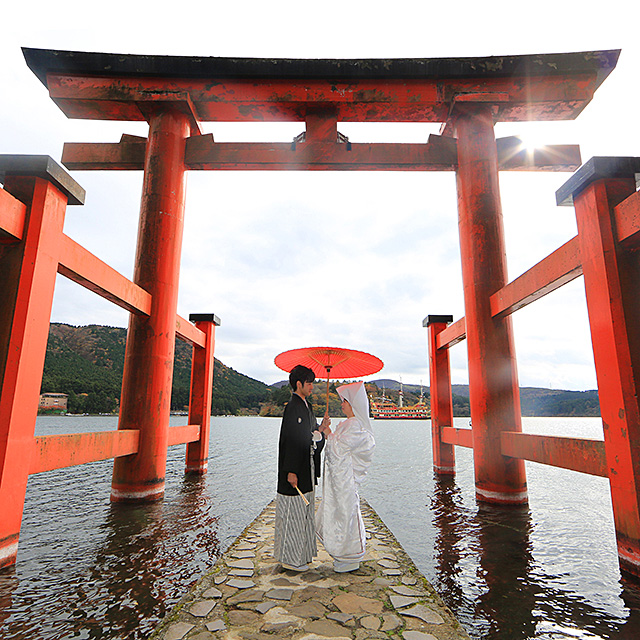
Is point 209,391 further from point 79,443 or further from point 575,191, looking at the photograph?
point 575,191

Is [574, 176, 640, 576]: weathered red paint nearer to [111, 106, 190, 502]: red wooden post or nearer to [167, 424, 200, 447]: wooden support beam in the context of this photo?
[111, 106, 190, 502]: red wooden post

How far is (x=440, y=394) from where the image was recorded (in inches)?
494

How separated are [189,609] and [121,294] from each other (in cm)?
586

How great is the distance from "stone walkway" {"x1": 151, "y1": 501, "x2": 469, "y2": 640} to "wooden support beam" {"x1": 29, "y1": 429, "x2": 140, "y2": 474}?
2.98 meters

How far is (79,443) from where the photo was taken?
6461mm

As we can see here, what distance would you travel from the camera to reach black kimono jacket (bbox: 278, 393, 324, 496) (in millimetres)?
4562

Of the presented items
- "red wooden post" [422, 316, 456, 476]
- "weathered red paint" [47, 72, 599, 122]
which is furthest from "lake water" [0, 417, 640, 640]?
"weathered red paint" [47, 72, 599, 122]

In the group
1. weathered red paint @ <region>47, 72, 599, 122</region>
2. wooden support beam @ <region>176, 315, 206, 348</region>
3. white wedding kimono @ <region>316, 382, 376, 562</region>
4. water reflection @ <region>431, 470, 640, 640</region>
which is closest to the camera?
water reflection @ <region>431, 470, 640, 640</region>

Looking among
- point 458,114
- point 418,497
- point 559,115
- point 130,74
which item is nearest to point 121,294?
point 130,74

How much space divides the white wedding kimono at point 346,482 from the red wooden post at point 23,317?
3.79m

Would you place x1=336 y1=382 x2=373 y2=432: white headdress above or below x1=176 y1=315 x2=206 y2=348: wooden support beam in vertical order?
below

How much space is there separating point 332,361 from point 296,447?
6.10 ft

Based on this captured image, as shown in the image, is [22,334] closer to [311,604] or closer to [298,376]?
[298,376]

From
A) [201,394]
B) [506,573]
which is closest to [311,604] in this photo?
[506,573]
